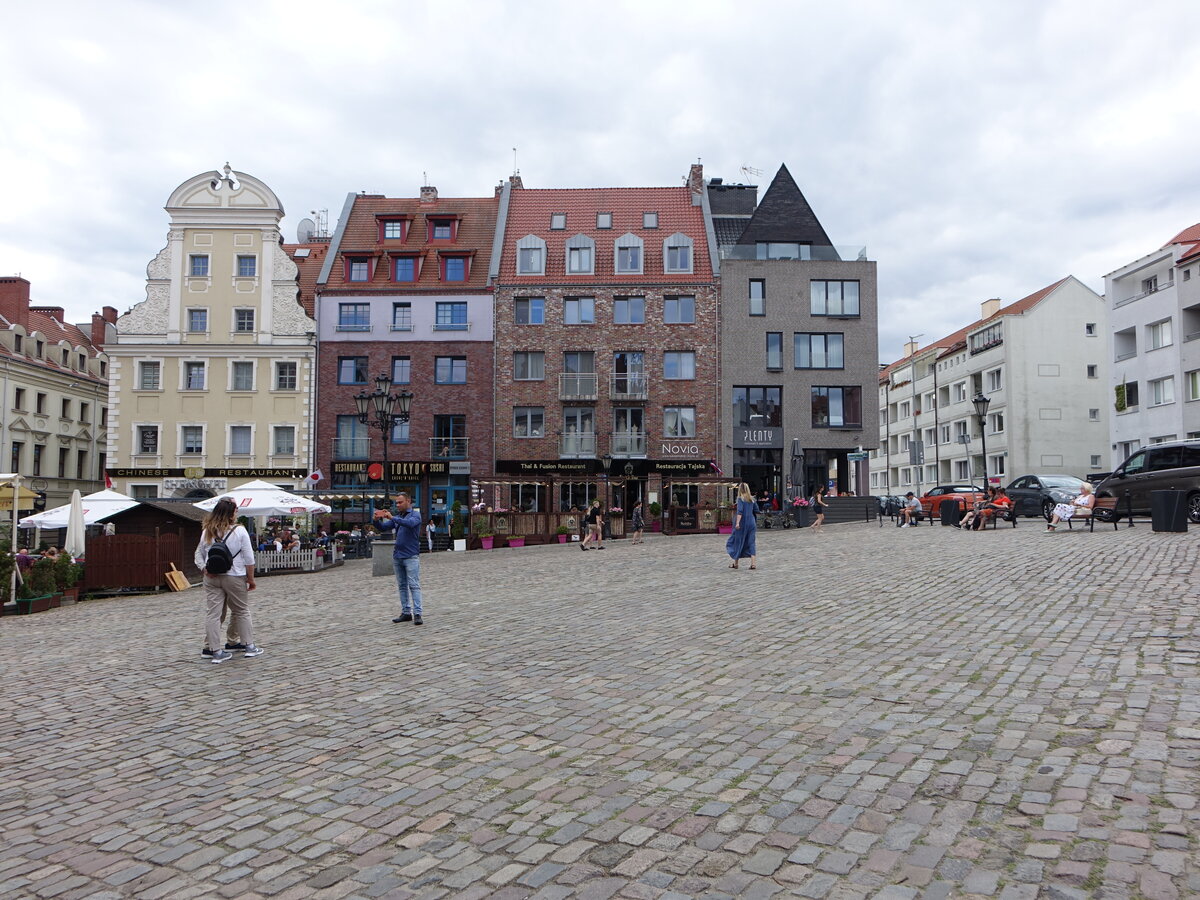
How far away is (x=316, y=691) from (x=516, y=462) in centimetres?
3675

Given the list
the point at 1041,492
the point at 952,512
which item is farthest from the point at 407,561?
the point at 1041,492

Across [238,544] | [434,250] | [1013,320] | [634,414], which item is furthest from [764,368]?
[238,544]

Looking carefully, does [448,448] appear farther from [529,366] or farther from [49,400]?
[49,400]

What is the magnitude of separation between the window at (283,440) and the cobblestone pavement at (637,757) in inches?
1347

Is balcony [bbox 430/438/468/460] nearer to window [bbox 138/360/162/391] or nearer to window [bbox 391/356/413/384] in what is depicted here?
window [bbox 391/356/413/384]

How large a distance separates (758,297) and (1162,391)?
19.6m

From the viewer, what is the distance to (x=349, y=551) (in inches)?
1278

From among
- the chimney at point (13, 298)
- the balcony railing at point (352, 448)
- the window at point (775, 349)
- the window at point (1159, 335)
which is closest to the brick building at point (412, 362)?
the balcony railing at point (352, 448)

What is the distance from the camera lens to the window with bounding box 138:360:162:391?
4528cm

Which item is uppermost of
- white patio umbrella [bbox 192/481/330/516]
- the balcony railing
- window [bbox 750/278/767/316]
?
window [bbox 750/278/767/316]

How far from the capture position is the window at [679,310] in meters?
45.7

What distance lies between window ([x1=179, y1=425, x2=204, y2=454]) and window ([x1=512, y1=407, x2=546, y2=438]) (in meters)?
15.0

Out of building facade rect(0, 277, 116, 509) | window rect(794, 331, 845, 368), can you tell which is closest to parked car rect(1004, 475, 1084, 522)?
window rect(794, 331, 845, 368)

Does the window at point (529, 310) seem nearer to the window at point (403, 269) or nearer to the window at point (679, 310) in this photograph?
the window at point (403, 269)
